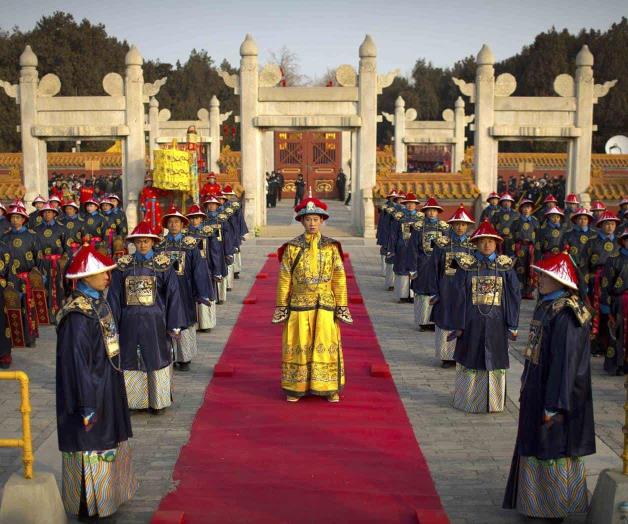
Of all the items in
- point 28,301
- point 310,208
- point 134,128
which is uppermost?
point 134,128

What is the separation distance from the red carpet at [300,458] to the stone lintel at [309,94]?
1520 cm

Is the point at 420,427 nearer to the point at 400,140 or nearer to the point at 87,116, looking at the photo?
the point at 87,116

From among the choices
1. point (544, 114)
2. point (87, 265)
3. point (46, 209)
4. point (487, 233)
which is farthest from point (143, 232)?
point (544, 114)

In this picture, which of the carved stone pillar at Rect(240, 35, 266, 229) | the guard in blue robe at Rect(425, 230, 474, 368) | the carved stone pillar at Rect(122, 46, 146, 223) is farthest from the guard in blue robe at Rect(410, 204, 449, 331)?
the carved stone pillar at Rect(122, 46, 146, 223)

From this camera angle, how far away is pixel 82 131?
2394cm

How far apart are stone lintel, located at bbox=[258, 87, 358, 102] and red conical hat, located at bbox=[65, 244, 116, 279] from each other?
1892 cm

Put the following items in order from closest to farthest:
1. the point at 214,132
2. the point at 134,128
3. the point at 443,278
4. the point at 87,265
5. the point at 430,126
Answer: the point at 87,265
the point at 443,278
the point at 134,128
the point at 430,126
the point at 214,132

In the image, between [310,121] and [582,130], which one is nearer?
[582,130]

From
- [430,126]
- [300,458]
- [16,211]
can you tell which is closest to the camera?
[300,458]

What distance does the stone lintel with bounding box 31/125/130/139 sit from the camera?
942 inches

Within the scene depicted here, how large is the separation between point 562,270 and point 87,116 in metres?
20.5

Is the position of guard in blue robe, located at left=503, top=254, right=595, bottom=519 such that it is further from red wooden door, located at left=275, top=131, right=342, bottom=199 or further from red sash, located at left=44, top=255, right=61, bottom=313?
red wooden door, located at left=275, top=131, right=342, bottom=199

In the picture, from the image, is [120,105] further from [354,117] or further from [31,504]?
[31,504]

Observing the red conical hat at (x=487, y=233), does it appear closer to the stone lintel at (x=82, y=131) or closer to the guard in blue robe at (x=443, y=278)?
the guard in blue robe at (x=443, y=278)
